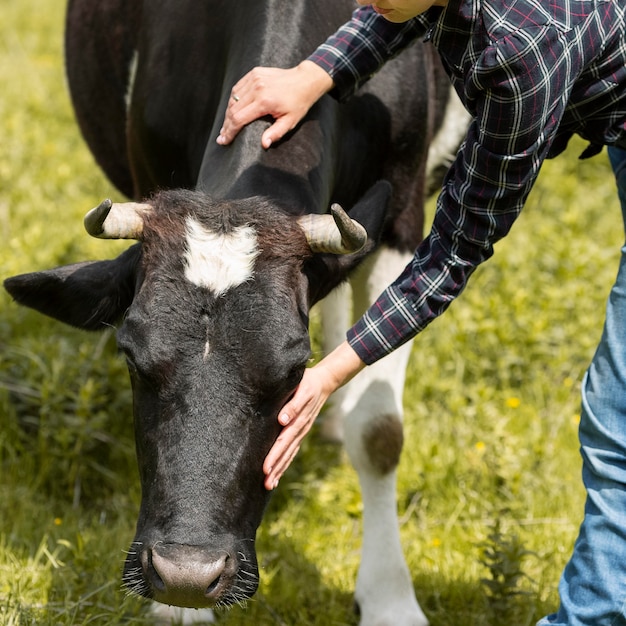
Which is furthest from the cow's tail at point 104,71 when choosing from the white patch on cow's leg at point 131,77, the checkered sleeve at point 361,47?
the checkered sleeve at point 361,47

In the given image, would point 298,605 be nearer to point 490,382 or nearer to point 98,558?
point 98,558

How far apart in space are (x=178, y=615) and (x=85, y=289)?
4.10 feet

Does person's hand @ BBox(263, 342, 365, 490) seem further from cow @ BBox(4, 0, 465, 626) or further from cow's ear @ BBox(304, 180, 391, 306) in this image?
cow's ear @ BBox(304, 180, 391, 306)

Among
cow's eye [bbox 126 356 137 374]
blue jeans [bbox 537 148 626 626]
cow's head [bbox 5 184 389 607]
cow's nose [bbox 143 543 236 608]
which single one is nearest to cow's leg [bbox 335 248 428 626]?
blue jeans [bbox 537 148 626 626]

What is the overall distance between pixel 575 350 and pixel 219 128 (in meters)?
2.48

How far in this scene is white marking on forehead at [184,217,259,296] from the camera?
3.03 metres

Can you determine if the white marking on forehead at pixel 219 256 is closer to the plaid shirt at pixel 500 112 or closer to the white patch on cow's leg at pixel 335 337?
the plaid shirt at pixel 500 112

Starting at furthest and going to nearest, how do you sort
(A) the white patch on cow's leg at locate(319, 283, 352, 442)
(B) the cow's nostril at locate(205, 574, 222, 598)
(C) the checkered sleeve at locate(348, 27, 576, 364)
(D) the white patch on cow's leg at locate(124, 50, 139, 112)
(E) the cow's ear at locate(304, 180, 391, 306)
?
(A) the white patch on cow's leg at locate(319, 283, 352, 442)
(D) the white patch on cow's leg at locate(124, 50, 139, 112)
(E) the cow's ear at locate(304, 180, 391, 306)
(B) the cow's nostril at locate(205, 574, 222, 598)
(C) the checkered sleeve at locate(348, 27, 576, 364)

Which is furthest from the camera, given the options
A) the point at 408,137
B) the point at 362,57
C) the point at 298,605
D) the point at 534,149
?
the point at 408,137

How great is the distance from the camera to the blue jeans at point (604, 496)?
3.03 meters

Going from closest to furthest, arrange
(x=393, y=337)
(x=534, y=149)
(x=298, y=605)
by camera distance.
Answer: (x=534, y=149) < (x=393, y=337) < (x=298, y=605)

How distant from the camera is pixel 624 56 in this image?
3.05 metres

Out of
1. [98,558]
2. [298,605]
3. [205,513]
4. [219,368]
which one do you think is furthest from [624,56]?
[98,558]

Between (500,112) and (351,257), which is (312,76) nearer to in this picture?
(351,257)
